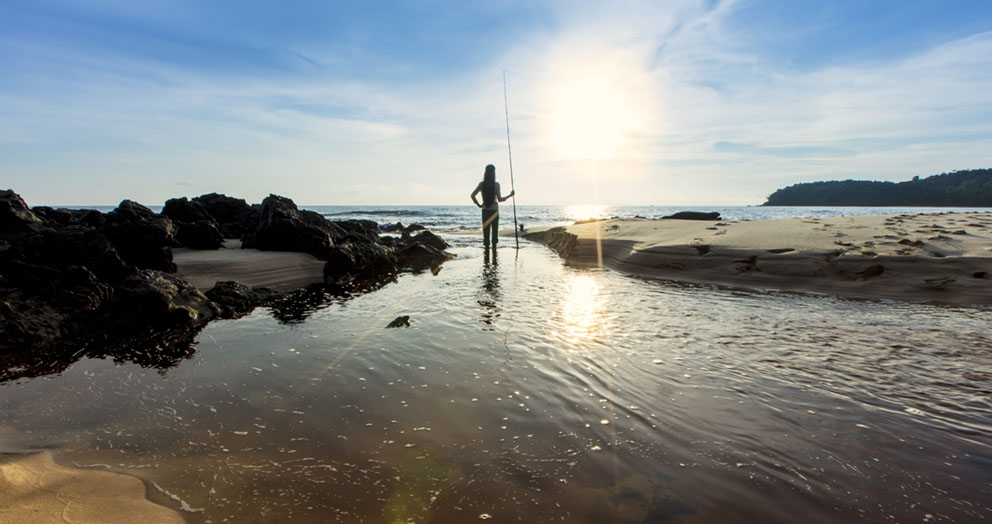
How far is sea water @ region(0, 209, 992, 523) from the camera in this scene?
2043mm

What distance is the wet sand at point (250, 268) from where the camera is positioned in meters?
8.32

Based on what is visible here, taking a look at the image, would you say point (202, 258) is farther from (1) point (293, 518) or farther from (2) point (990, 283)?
(2) point (990, 283)

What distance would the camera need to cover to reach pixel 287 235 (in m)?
11.3

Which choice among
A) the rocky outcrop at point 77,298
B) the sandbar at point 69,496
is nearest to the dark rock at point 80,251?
the rocky outcrop at point 77,298

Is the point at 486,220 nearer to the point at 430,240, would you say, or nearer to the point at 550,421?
the point at 430,240

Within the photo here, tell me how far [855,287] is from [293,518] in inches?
319

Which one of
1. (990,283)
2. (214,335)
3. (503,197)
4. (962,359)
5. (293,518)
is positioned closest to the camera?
(293,518)

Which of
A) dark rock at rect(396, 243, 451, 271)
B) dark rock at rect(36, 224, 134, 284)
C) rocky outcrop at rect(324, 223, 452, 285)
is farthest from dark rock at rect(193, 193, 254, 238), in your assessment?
dark rock at rect(36, 224, 134, 284)

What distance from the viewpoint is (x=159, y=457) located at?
7.93 ft

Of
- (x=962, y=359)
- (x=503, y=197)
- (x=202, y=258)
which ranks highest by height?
(x=503, y=197)

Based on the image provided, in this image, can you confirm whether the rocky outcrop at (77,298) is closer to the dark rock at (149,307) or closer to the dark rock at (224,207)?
the dark rock at (149,307)

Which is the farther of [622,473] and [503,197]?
[503,197]

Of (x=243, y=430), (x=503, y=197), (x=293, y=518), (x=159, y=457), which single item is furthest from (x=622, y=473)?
(x=503, y=197)

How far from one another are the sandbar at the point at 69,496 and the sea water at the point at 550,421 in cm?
10
